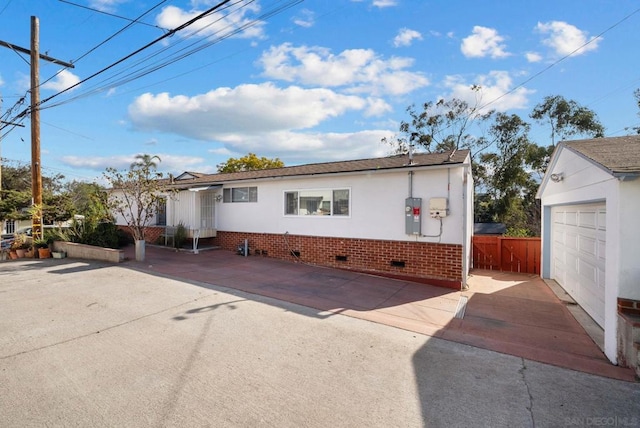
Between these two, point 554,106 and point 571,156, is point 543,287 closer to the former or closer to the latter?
point 571,156

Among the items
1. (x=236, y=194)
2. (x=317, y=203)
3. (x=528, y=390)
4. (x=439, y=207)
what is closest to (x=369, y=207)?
(x=317, y=203)

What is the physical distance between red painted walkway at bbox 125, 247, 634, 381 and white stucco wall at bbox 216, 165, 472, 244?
4.25 feet

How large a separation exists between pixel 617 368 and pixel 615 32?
9.11 m

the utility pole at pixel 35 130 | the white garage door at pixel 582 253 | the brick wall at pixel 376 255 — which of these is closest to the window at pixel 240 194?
the brick wall at pixel 376 255

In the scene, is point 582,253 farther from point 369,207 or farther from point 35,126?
point 35,126

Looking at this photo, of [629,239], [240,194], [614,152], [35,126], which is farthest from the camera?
[240,194]

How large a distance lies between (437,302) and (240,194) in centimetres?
840

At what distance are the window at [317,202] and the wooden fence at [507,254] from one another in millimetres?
5842

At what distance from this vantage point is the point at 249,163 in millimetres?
33781

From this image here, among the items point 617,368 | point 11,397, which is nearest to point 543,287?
point 617,368

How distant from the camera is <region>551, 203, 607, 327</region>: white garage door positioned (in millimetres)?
5512

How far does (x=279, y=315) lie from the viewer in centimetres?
534

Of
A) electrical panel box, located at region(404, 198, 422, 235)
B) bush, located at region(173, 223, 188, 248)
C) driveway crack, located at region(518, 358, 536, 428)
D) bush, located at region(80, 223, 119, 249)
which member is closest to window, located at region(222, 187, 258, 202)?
bush, located at region(173, 223, 188, 248)

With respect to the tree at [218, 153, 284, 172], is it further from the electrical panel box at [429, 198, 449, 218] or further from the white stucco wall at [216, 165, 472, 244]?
the electrical panel box at [429, 198, 449, 218]
